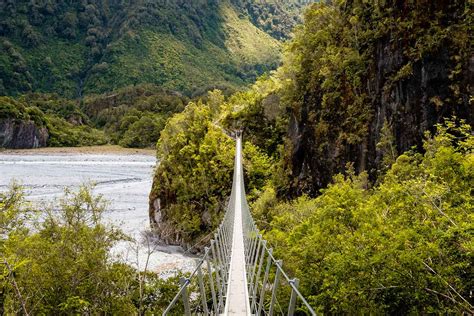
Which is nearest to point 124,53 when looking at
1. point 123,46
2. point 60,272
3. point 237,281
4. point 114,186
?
point 123,46

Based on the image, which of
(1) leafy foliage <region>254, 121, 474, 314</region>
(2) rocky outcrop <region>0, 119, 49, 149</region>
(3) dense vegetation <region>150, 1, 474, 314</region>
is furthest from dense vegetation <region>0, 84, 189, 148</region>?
(1) leafy foliage <region>254, 121, 474, 314</region>

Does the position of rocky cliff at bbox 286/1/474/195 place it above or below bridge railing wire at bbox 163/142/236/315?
above

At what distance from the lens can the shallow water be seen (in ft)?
71.6

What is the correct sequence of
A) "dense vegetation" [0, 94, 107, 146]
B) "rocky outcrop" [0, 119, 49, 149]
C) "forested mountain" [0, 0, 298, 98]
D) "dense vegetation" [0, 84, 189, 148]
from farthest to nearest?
"forested mountain" [0, 0, 298, 98], "dense vegetation" [0, 84, 189, 148], "dense vegetation" [0, 94, 107, 146], "rocky outcrop" [0, 119, 49, 149]

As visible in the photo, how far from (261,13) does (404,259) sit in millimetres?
171185

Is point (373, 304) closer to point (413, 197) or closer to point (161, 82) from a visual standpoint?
point (413, 197)

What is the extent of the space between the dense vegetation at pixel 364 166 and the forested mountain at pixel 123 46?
277 feet

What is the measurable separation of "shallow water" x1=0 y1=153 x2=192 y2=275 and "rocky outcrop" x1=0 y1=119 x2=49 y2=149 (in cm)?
1139

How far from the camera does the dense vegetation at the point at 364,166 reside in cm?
673

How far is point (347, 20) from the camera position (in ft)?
50.8

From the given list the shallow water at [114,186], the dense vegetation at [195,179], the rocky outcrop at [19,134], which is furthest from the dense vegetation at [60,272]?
the rocky outcrop at [19,134]

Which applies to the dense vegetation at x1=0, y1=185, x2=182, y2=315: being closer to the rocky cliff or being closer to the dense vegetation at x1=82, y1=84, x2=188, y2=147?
the rocky cliff

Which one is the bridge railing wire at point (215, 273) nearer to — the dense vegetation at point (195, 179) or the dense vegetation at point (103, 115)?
the dense vegetation at point (195, 179)

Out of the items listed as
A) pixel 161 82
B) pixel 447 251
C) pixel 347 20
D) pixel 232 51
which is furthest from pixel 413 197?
pixel 232 51
